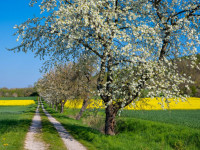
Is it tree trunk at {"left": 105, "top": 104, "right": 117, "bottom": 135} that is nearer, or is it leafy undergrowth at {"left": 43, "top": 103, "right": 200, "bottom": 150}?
leafy undergrowth at {"left": 43, "top": 103, "right": 200, "bottom": 150}

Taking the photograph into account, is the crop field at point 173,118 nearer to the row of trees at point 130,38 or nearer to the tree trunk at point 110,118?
the tree trunk at point 110,118

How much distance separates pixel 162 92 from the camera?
13875mm

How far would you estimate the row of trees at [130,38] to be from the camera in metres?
13.2

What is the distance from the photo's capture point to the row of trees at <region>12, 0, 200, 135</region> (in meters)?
13.2

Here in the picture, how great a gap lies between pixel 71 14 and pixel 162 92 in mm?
7433

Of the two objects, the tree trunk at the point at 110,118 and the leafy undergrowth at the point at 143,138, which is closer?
the leafy undergrowth at the point at 143,138

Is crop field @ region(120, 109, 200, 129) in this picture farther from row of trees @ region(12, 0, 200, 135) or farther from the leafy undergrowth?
row of trees @ region(12, 0, 200, 135)

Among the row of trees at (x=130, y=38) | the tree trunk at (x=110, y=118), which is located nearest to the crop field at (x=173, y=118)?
the tree trunk at (x=110, y=118)

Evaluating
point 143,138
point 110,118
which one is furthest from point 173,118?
point 110,118

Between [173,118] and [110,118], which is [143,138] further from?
[173,118]

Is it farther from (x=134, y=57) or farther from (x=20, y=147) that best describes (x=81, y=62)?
(x=20, y=147)

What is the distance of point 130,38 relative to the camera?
13.3 meters

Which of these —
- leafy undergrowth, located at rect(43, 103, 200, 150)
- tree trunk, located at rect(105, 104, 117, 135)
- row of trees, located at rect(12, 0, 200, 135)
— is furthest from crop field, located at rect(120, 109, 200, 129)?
row of trees, located at rect(12, 0, 200, 135)

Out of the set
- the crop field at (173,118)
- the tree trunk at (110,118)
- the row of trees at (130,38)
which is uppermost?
the row of trees at (130,38)
